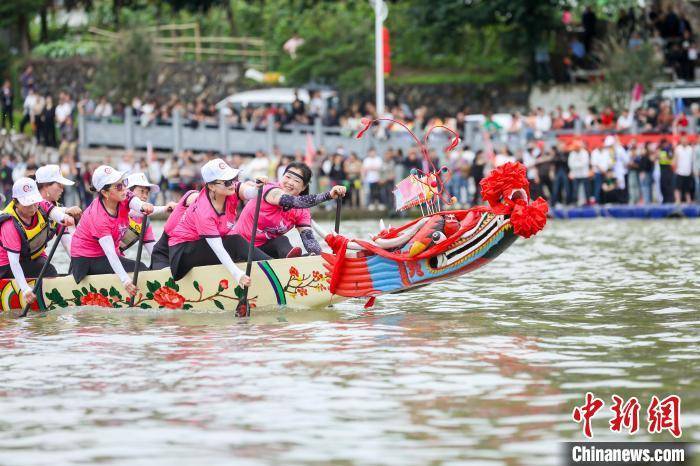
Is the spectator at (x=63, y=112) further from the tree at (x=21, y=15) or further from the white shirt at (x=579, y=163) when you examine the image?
the white shirt at (x=579, y=163)

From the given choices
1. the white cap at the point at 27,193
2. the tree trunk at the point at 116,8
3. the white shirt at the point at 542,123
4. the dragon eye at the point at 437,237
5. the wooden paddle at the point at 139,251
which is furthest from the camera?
the tree trunk at the point at 116,8

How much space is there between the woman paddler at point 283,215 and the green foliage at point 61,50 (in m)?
35.0

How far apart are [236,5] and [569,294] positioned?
1586 inches

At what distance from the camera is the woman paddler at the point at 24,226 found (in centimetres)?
1524

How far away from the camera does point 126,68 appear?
1718 inches

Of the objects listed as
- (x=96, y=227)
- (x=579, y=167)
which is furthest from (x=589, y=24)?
(x=96, y=227)

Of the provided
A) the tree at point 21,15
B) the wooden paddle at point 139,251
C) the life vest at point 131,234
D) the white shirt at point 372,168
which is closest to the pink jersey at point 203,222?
the wooden paddle at point 139,251

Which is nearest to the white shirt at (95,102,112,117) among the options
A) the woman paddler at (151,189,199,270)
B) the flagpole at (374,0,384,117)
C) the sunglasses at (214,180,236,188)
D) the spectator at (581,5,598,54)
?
the flagpole at (374,0,384,117)

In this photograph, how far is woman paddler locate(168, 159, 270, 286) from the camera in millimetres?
14742

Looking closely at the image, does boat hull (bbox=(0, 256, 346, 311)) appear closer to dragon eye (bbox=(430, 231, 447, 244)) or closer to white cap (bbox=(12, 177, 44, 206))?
white cap (bbox=(12, 177, 44, 206))

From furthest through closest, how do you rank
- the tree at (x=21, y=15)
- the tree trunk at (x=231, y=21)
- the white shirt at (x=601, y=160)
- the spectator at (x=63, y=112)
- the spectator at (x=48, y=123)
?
1. the tree trunk at (x=231, y=21)
2. the tree at (x=21, y=15)
3. the spectator at (x=63, y=112)
4. the spectator at (x=48, y=123)
5. the white shirt at (x=601, y=160)

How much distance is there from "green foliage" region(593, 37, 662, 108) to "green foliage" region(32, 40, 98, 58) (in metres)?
18.8

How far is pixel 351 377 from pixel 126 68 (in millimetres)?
33688

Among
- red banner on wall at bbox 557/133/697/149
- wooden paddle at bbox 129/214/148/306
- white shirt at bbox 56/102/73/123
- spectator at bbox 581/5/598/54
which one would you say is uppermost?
spectator at bbox 581/5/598/54
